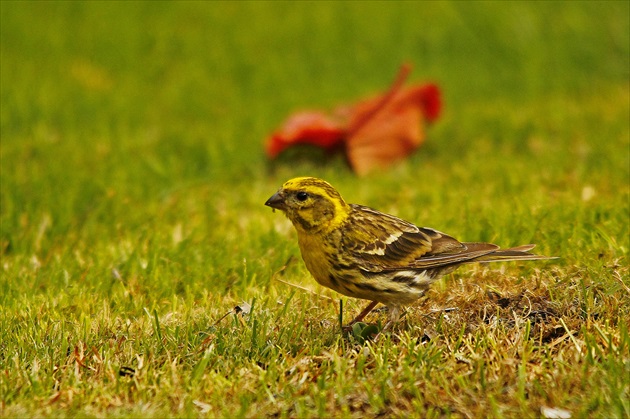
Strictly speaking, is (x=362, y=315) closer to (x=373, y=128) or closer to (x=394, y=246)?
(x=394, y=246)

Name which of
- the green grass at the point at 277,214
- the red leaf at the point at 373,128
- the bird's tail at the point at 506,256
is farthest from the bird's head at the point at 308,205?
the red leaf at the point at 373,128

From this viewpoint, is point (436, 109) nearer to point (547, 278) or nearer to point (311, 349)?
point (547, 278)

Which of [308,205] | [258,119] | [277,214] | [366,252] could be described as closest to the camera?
[366,252]

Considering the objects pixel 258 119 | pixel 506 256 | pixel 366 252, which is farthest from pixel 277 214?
pixel 258 119

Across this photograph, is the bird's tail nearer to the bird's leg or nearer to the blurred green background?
the bird's leg

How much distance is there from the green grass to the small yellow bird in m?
0.19

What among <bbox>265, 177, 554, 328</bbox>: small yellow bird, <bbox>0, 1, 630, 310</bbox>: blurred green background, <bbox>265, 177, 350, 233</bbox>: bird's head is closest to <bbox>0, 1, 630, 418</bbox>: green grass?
<bbox>0, 1, 630, 310</bbox>: blurred green background

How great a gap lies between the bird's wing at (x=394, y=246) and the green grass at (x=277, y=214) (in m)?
0.26

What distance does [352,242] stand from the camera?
489 centimetres

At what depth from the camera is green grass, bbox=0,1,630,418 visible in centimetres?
417

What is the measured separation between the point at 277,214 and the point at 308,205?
2.20 m

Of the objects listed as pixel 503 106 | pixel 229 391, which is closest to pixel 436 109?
pixel 503 106

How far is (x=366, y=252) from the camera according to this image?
4855 millimetres

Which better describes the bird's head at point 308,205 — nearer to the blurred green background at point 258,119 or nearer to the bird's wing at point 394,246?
the bird's wing at point 394,246
